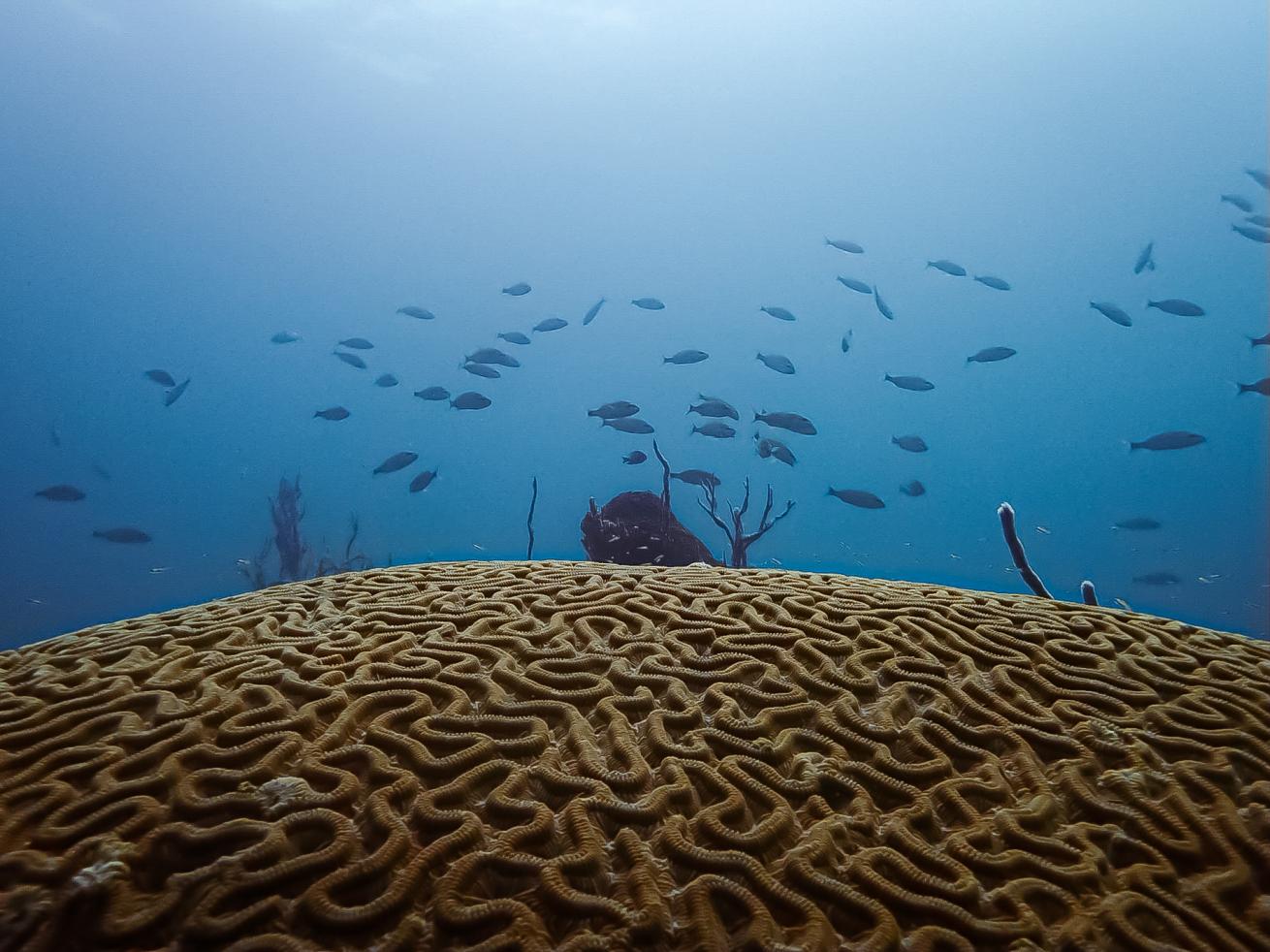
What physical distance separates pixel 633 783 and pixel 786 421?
32.2 ft

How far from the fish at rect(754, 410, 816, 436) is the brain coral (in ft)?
26.0

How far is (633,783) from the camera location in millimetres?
2039

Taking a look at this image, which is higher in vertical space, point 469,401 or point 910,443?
point 469,401

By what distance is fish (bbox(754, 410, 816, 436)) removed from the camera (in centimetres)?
1098

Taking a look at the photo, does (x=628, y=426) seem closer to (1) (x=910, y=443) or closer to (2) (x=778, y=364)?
(2) (x=778, y=364)

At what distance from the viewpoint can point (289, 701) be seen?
7.99 ft

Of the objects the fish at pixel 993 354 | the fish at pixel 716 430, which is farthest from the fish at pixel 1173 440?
the fish at pixel 716 430

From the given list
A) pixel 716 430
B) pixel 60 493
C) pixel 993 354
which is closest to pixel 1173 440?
pixel 993 354

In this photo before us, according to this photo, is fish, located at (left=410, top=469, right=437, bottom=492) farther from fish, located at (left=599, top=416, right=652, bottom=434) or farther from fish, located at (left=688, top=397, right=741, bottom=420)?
fish, located at (left=688, top=397, right=741, bottom=420)

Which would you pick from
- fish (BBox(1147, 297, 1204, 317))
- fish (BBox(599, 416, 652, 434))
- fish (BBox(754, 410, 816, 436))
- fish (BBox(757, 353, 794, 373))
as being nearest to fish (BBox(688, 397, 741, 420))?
fish (BBox(754, 410, 816, 436))

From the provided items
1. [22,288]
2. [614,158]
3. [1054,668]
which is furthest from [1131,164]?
[22,288]

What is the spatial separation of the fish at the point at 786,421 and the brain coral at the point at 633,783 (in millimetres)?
7925

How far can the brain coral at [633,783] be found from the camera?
1688mm

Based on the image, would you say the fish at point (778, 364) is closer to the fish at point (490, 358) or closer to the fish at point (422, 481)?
the fish at point (490, 358)
